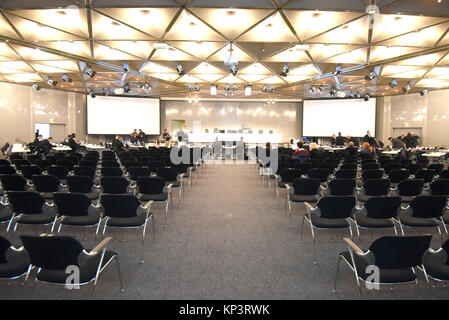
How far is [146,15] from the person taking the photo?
9.93 metres

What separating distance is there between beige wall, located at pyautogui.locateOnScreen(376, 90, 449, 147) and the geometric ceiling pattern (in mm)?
1735

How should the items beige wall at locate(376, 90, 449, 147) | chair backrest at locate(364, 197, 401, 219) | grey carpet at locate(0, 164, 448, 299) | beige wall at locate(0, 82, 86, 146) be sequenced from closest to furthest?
1. grey carpet at locate(0, 164, 448, 299)
2. chair backrest at locate(364, 197, 401, 219)
3. beige wall at locate(0, 82, 86, 146)
4. beige wall at locate(376, 90, 449, 147)

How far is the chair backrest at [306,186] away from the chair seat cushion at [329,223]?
54.9 inches

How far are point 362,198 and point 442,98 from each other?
19459 mm

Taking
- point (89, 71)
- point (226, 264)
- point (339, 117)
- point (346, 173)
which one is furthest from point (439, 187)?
point (339, 117)

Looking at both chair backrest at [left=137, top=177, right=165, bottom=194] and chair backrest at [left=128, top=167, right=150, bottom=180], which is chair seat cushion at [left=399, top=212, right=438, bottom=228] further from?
chair backrest at [left=128, top=167, right=150, bottom=180]

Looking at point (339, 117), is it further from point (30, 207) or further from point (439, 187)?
point (30, 207)

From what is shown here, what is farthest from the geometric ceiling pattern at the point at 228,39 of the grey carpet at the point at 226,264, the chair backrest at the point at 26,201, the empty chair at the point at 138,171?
the chair backrest at the point at 26,201

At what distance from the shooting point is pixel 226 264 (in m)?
4.16

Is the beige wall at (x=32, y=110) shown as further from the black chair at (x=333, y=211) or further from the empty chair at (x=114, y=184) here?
the black chair at (x=333, y=211)

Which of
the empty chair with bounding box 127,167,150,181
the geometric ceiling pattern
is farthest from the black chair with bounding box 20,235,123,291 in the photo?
the geometric ceiling pattern

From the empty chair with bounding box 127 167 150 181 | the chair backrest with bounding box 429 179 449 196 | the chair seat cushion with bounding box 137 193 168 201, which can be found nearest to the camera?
the chair backrest with bounding box 429 179 449 196

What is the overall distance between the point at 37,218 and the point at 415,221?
6131 mm

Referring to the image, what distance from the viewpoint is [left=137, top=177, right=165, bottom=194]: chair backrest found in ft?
20.0
